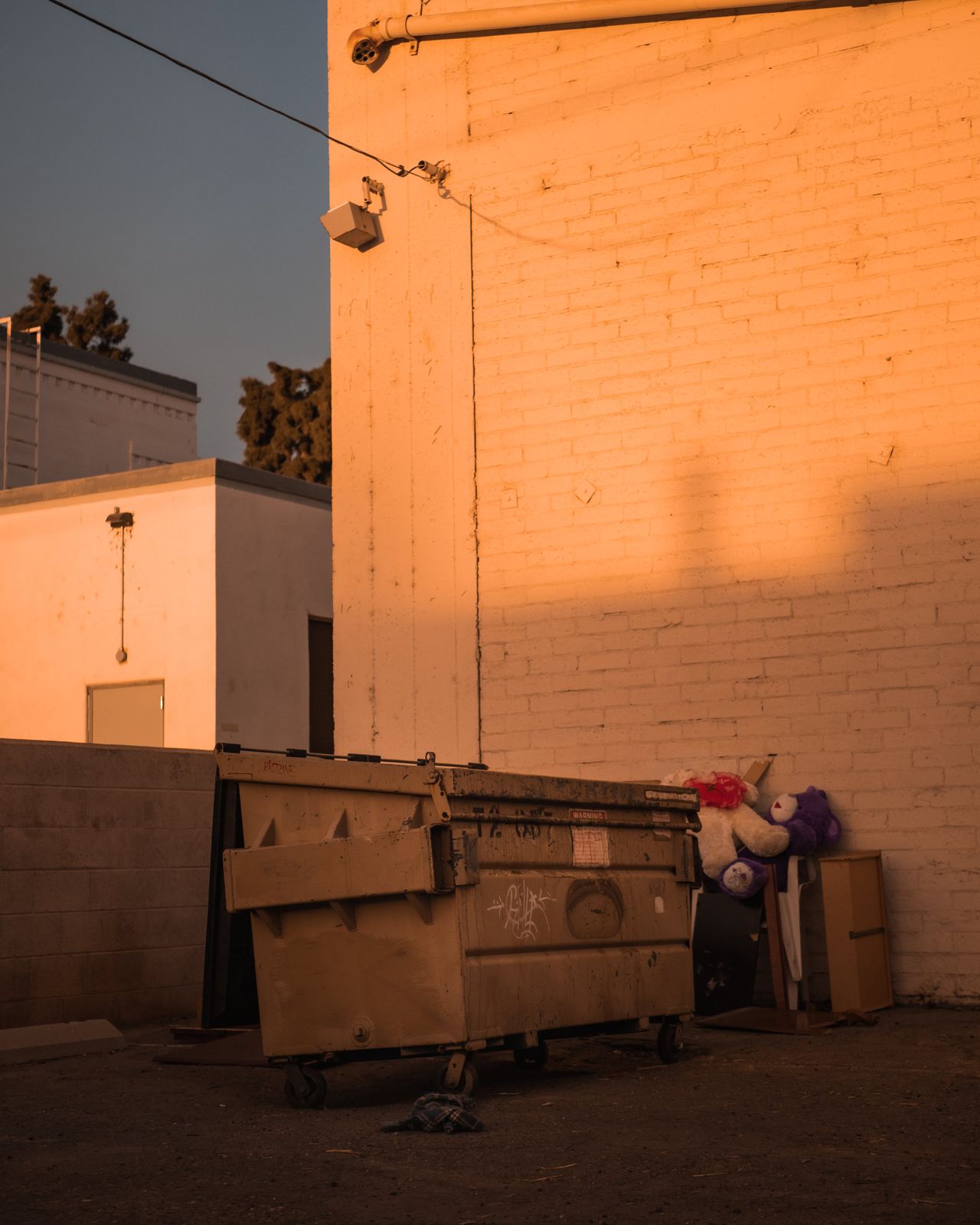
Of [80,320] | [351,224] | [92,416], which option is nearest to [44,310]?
[80,320]

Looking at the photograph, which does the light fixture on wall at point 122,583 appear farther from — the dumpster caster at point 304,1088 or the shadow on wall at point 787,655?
the dumpster caster at point 304,1088

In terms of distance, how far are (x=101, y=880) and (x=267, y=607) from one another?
8982 mm

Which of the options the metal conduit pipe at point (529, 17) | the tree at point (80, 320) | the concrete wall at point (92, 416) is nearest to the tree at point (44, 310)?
the tree at point (80, 320)

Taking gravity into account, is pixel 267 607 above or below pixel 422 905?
above

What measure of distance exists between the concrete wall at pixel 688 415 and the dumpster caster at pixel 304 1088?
4.58 meters

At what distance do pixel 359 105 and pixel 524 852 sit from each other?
7.85m

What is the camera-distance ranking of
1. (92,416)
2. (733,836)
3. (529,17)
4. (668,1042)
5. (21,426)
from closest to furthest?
(668,1042) < (733,836) < (529,17) < (21,426) < (92,416)

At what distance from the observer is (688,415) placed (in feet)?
34.9

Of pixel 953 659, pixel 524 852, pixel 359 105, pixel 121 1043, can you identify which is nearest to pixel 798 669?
pixel 953 659

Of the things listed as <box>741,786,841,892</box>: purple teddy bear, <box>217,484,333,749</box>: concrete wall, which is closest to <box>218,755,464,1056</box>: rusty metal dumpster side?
<box>741,786,841,892</box>: purple teddy bear

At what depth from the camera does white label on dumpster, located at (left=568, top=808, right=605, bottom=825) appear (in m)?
6.73

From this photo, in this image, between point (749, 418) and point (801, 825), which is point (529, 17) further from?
point (801, 825)

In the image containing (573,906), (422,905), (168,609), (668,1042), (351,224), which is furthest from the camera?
(168,609)

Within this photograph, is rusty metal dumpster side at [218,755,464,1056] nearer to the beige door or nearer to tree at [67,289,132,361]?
the beige door
